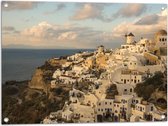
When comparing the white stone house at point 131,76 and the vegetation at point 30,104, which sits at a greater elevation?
the white stone house at point 131,76

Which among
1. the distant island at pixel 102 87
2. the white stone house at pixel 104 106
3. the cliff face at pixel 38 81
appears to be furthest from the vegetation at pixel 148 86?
the cliff face at pixel 38 81

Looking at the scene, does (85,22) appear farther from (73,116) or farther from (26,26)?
(73,116)

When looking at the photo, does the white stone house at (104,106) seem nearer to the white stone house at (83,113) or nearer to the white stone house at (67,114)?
the white stone house at (83,113)

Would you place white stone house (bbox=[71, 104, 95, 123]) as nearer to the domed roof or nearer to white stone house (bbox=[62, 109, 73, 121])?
white stone house (bbox=[62, 109, 73, 121])

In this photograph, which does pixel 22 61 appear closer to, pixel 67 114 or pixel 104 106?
pixel 67 114

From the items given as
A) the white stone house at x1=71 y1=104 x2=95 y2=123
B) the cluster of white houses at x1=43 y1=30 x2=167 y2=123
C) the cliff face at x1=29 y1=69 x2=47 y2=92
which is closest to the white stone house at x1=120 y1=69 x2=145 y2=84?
the cluster of white houses at x1=43 y1=30 x2=167 y2=123

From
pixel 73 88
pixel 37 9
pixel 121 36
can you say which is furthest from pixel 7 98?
pixel 121 36

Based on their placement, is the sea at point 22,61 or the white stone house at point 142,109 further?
the white stone house at point 142,109
